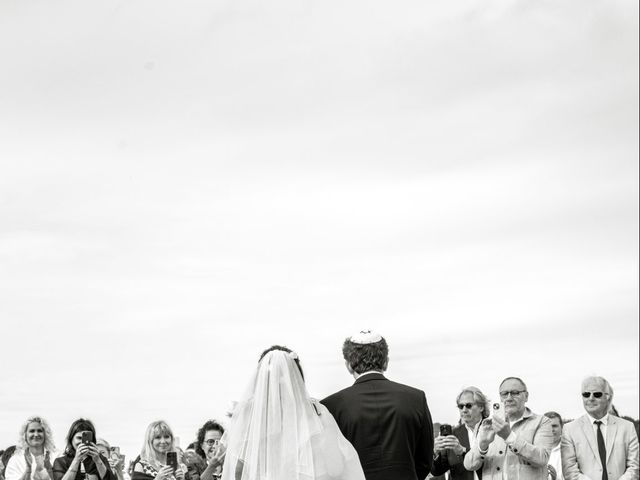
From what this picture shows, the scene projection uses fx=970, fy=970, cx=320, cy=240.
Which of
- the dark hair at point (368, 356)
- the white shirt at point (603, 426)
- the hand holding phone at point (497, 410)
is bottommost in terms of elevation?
the white shirt at point (603, 426)

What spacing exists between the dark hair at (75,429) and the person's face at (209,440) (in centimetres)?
164

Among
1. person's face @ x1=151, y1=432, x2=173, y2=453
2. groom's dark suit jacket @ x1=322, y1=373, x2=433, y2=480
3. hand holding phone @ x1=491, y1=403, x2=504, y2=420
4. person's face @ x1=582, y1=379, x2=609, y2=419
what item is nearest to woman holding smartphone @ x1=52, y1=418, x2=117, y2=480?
person's face @ x1=151, y1=432, x2=173, y2=453

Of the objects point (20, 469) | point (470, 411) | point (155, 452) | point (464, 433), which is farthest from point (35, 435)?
point (470, 411)

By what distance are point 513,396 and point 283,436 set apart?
12.6 feet

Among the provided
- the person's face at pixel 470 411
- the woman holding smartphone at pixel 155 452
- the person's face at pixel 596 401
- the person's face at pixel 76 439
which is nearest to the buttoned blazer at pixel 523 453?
the person's face at pixel 470 411

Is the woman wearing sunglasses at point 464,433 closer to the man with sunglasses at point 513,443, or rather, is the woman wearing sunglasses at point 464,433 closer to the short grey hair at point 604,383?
the man with sunglasses at point 513,443

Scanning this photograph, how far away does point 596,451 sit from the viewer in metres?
11.4

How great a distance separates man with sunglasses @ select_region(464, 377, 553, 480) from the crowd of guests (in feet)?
0.04

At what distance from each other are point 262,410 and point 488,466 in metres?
3.93

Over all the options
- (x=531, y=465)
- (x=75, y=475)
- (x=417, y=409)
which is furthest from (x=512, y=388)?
(x=75, y=475)

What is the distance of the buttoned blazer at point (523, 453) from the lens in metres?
10.2

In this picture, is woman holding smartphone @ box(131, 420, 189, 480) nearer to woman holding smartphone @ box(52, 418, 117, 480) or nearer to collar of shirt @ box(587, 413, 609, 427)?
woman holding smartphone @ box(52, 418, 117, 480)

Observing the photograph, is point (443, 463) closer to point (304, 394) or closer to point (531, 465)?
point (531, 465)

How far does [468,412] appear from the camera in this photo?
11250 millimetres
